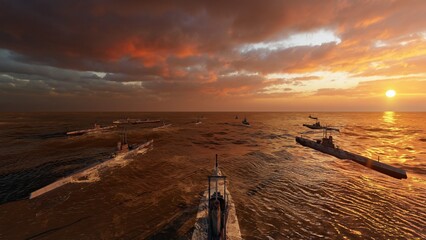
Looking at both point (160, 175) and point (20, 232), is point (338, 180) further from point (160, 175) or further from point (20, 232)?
point (20, 232)

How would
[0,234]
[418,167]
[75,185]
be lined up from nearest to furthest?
[0,234] → [75,185] → [418,167]

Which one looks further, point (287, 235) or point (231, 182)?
point (231, 182)

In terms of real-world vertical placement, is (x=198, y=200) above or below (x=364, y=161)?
above

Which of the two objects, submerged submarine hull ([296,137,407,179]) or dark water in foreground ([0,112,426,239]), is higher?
dark water in foreground ([0,112,426,239])

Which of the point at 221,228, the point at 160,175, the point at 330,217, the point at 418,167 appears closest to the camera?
the point at 221,228

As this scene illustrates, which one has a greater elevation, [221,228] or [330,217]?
[221,228]

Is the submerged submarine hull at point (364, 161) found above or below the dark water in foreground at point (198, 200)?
below

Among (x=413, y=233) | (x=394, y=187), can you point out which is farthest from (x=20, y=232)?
(x=394, y=187)

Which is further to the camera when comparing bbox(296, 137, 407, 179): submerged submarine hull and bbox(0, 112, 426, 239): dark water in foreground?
bbox(296, 137, 407, 179): submerged submarine hull

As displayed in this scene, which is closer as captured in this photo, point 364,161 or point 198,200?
point 198,200

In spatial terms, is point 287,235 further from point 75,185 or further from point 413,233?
point 75,185

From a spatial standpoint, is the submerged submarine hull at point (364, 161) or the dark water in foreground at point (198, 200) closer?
the dark water in foreground at point (198, 200)
